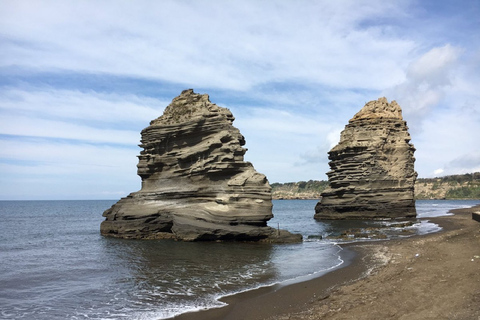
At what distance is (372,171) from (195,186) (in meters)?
35.0

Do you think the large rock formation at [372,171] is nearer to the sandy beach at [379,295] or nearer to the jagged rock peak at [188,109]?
the jagged rock peak at [188,109]

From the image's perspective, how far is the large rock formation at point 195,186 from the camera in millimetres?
31281

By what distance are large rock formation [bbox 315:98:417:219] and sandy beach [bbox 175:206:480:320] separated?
131ft

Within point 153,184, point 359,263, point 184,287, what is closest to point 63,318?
point 184,287

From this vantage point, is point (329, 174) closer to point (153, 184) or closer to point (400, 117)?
point (400, 117)

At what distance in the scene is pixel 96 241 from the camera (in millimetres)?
33625

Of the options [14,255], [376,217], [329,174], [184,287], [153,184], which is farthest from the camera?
[329,174]

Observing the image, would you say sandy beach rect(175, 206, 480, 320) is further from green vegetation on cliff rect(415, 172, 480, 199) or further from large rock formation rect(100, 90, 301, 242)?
green vegetation on cliff rect(415, 172, 480, 199)

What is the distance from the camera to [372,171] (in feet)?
193

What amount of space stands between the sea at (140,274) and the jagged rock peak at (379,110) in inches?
1414

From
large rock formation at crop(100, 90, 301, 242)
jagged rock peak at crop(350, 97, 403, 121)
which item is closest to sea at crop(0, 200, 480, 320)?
large rock formation at crop(100, 90, 301, 242)

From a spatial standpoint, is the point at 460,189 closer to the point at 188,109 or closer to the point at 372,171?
the point at 372,171

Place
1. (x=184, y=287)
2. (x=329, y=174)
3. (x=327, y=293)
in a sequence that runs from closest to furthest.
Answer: (x=327, y=293) < (x=184, y=287) < (x=329, y=174)

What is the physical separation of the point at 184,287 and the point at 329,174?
50.2 meters
